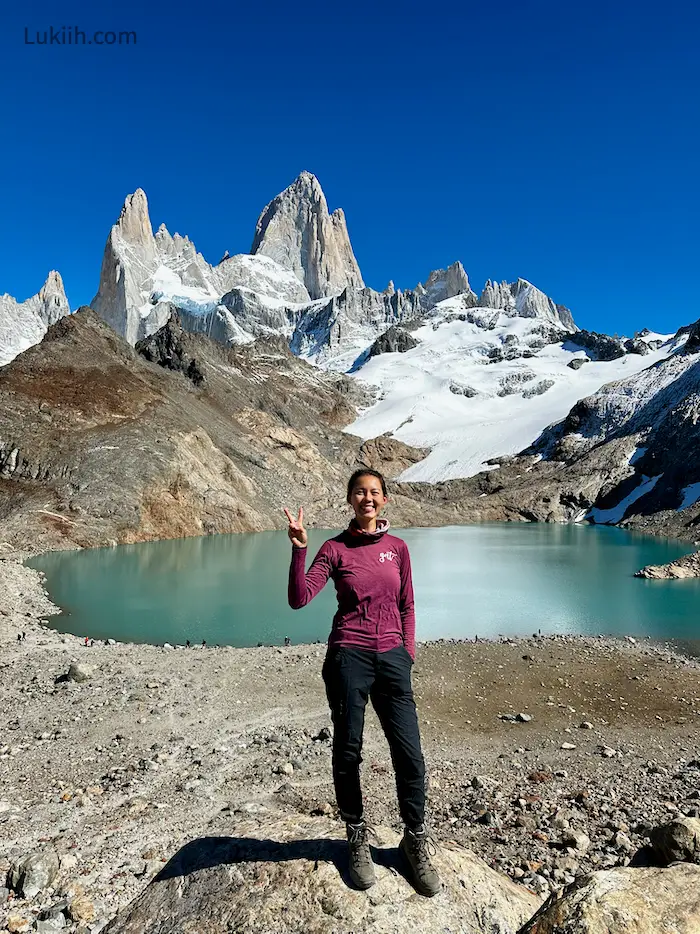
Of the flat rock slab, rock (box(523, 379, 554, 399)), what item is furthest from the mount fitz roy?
the flat rock slab

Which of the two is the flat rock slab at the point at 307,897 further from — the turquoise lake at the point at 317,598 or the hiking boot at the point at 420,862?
the turquoise lake at the point at 317,598

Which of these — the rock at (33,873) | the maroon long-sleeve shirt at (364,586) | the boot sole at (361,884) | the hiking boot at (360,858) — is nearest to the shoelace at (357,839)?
the hiking boot at (360,858)

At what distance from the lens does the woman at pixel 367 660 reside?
12.1 ft

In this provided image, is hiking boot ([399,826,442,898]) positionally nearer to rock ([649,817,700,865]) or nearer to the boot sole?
the boot sole

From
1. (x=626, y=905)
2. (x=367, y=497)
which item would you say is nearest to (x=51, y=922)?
(x=367, y=497)

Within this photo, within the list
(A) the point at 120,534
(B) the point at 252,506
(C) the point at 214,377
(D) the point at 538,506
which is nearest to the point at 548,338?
(D) the point at 538,506

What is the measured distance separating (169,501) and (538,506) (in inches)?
2299

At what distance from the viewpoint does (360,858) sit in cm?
362

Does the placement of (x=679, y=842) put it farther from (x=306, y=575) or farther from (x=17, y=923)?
(x=17, y=923)

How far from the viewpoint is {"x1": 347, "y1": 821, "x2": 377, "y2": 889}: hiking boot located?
11.6 feet

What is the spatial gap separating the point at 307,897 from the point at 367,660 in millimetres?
1417

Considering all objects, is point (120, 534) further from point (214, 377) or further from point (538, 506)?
point (538, 506)

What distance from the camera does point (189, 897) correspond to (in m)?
3.61

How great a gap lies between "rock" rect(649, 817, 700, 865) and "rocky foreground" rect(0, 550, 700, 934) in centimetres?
3
